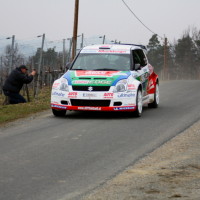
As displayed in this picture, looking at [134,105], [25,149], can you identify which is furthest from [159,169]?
[134,105]

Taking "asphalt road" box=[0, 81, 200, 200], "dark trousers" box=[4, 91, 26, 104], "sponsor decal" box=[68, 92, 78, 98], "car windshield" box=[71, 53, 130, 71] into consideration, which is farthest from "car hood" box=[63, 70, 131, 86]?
"dark trousers" box=[4, 91, 26, 104]

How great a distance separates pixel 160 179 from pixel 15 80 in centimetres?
1217

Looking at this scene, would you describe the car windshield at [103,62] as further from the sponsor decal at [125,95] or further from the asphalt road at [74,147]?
the asphalt road at [74,147]

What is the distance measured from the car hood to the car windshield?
379 millimetres

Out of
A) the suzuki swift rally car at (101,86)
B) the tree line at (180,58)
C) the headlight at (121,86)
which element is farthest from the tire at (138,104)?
the tree line at (180,58)

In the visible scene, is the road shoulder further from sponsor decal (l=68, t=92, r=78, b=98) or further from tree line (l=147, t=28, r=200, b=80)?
tree line (l=147, t=28, r=200, b=80)

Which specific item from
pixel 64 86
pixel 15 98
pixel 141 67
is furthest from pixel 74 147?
pixel 15 98

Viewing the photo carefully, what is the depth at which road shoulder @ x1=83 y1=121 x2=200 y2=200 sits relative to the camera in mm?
6090

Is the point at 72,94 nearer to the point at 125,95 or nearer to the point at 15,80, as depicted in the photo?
the point at 125,95

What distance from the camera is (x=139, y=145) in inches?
378

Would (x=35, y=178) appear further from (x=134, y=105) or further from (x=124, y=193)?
(x=134, y=105)

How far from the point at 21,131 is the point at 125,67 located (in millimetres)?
3890

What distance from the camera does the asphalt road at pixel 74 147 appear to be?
6.68 meters

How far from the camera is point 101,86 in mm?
13312
